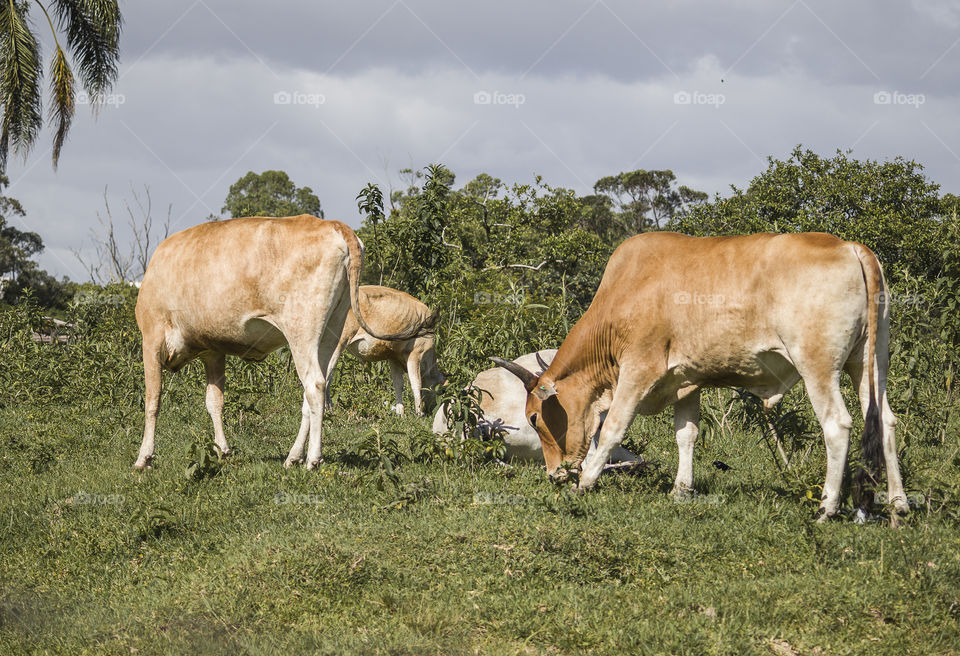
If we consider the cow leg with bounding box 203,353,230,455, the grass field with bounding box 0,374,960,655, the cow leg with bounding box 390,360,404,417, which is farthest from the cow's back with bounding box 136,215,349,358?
the cow leg with bounding box 390,360,404,417

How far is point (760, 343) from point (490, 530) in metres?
2.35

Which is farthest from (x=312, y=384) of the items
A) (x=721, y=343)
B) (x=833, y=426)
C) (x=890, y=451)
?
(x=890, y=451)

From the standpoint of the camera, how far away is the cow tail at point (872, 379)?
5742 mm

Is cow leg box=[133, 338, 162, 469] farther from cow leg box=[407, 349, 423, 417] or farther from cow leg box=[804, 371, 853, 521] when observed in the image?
cow leg box=[804, 371, 853, 521]

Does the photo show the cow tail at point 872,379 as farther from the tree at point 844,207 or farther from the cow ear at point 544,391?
the tree at point 844,207

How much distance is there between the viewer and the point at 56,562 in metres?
5.86

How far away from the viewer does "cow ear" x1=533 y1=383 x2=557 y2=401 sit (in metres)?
7.26

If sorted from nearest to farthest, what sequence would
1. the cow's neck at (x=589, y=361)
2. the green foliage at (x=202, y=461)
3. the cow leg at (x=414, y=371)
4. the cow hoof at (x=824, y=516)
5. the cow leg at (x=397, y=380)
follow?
the cow hoof at (x=824, y=516) < the cow's neck at (x=589, y=361) < the green foliage at (x=202, y=461) < the cow leg at (x=414, y=371) < the cow leg at (x=397, y=380)

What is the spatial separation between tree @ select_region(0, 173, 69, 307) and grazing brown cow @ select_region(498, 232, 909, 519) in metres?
38.5

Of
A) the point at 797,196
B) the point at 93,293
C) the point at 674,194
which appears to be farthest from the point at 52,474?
the point at 674,194

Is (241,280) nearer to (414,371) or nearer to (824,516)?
(824,516)

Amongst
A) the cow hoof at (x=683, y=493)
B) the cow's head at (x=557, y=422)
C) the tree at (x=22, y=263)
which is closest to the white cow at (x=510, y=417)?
the cow's head at (x=557, y=422)

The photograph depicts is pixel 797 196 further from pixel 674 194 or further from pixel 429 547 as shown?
pixel 429 547

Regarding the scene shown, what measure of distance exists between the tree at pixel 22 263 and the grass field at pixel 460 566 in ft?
123
